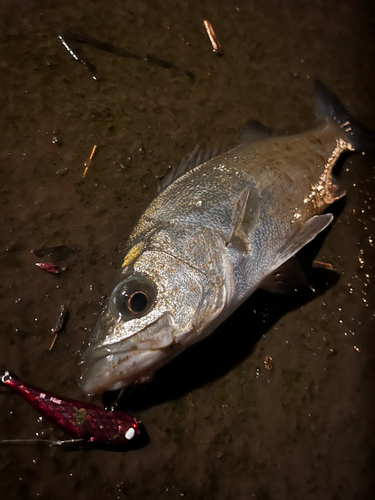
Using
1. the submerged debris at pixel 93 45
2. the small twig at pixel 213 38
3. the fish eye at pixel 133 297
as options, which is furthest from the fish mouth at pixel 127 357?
the small twig at pixel 213 38

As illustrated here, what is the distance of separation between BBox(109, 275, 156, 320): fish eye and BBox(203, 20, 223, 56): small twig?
7.96 ft

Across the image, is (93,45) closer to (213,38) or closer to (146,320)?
(213,38)

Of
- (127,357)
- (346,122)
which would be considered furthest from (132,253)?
(346,122)

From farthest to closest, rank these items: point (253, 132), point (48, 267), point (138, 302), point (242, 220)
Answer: point (253, 132) < point (48, 267) < point (242, 220) < point (138, 302)

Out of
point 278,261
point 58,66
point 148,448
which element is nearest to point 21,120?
point 58,66

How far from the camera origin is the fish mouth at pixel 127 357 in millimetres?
1742

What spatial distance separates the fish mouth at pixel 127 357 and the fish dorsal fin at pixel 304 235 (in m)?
0.88

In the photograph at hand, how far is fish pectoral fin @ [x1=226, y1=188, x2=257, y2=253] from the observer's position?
2104 mm

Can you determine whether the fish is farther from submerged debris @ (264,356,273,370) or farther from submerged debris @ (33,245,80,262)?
submerged debris @ (264,356,273,370)

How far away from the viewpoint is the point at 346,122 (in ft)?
9.73

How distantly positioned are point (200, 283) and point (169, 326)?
1.00ft

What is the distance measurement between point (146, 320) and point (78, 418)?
2.37 ft

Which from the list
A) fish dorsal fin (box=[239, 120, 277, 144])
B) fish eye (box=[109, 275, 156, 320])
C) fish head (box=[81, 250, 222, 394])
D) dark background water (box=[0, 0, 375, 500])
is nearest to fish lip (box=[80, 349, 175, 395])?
fish head (box=[81, 250, 222, 394])

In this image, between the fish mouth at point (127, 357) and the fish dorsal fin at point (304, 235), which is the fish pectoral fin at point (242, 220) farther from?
the fish mouth at point (127, 357)
